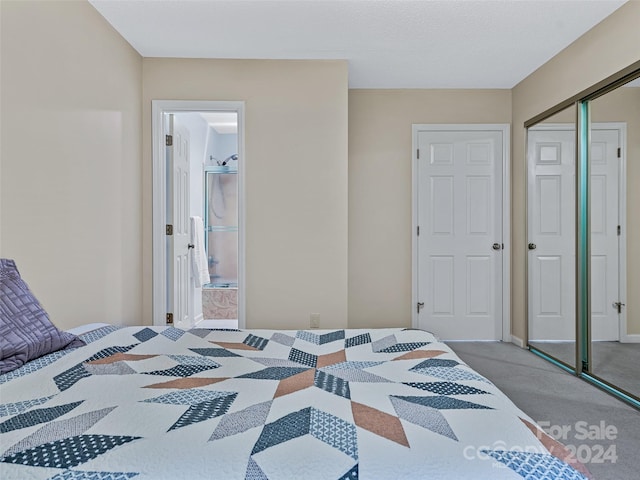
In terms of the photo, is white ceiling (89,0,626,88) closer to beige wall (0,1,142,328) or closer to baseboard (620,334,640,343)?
beige wall (0,1,142,328)

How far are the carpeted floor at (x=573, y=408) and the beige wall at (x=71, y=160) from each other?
2.76 m

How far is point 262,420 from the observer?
3.31 feet

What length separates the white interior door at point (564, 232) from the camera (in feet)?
9.59

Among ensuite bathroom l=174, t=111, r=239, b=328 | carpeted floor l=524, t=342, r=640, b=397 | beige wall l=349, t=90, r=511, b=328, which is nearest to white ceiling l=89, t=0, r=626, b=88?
beige wall l=349, t=90, r=511, b=328

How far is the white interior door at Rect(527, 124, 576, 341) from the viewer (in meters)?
3.34

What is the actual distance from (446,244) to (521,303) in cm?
90

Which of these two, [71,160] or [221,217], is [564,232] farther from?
[221,217]

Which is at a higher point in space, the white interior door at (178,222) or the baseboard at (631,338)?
the white interior door at (178,222)

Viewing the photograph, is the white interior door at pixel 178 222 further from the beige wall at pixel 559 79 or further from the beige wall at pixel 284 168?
the beige wall at pixel 559 79

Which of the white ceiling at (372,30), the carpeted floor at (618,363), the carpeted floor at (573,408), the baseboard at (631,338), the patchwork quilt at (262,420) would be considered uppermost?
the white ceiling at (372,30)

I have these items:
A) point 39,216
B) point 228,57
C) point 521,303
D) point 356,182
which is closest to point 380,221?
point 356,182

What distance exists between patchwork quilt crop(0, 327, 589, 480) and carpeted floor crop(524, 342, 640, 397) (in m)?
1.90

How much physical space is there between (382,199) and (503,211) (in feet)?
4.01

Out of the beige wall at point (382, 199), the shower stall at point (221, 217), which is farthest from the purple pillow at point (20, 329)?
the shower stall at point (221, 217)
